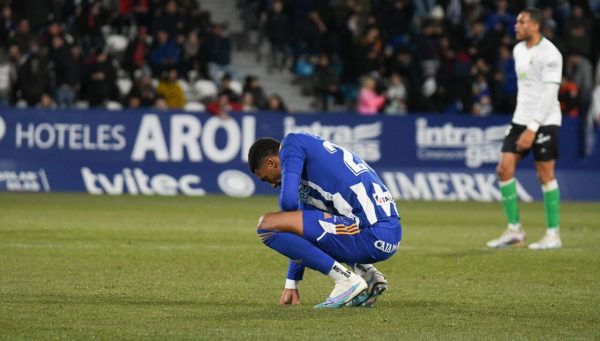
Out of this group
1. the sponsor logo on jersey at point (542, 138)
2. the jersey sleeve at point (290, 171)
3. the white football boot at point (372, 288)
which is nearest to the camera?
the jersey sleeve at point (290, 171)

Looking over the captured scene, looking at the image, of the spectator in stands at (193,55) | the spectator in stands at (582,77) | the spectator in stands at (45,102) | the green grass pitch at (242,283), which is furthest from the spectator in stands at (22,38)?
the spectator in stands at (582,77)

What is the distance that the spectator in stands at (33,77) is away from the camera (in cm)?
2584

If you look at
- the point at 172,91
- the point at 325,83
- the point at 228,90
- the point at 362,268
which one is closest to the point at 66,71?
the point at 172,91

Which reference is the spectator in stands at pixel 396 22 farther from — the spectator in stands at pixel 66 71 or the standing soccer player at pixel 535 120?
the standing soccer player at pixel 535 120

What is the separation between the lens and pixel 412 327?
8.38 m

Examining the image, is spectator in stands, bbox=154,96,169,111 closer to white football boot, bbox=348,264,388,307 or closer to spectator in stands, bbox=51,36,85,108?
spectator in stands, bbox=51,36,85,108

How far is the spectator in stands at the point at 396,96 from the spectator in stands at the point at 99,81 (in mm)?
5675

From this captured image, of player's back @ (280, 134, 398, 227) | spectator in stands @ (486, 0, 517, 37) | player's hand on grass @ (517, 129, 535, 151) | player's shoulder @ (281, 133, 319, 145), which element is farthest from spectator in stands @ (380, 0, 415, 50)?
player's shoulder @ (281, 133, 319, 145)

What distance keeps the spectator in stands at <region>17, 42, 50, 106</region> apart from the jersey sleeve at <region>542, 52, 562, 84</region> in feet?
45.2

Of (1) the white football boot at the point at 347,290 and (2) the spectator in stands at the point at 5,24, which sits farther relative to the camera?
(2) the spectator in stands at the point at 5,24

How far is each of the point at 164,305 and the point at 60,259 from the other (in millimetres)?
3526

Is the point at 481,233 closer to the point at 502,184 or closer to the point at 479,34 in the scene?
the point at 502,184

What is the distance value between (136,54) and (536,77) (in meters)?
14.5

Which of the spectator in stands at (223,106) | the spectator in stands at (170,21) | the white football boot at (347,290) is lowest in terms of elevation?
the spectator in stands at (223,106)
